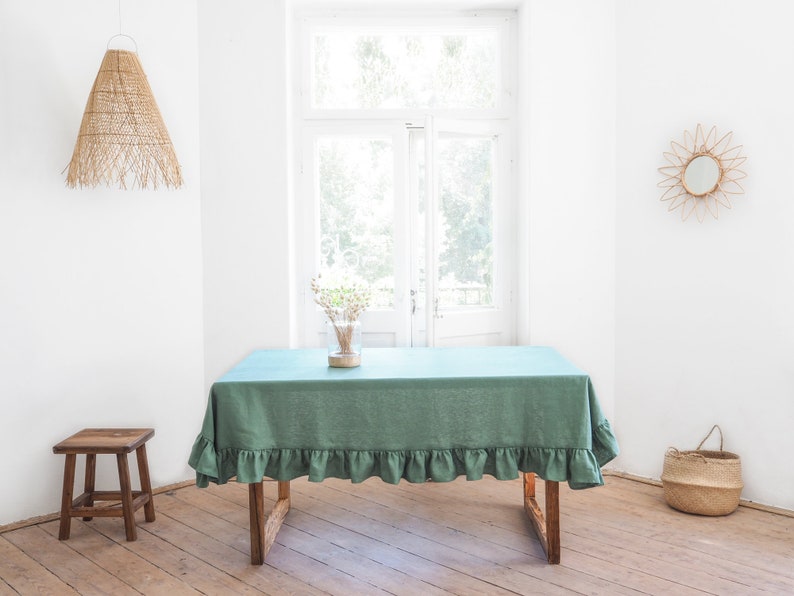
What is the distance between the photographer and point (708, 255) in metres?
3.86

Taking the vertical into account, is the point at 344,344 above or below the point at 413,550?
above

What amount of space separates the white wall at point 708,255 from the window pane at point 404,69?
0.87 metres

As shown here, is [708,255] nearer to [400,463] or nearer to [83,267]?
[400,463]

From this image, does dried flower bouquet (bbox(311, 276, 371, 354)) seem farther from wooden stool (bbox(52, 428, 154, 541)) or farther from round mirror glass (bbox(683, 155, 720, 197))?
round mirror glass (bbox(683, 155, 720, 197))

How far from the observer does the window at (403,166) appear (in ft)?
14.4

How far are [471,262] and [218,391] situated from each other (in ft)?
6.69

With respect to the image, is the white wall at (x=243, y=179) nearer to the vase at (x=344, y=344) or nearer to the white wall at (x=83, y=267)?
the white wall at (x=83, y=267)

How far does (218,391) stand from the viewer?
2963 mm

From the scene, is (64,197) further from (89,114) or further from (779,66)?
(779,66)

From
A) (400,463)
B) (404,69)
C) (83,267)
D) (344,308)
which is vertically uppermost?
(404,69)

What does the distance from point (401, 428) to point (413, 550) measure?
67 cm

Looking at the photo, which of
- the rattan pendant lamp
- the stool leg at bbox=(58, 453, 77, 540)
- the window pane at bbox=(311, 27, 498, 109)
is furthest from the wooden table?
the window pane at bbox=(311, 27, 498, 109)

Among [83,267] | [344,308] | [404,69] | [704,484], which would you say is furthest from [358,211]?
[704,484]

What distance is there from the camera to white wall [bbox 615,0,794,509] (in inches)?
142
